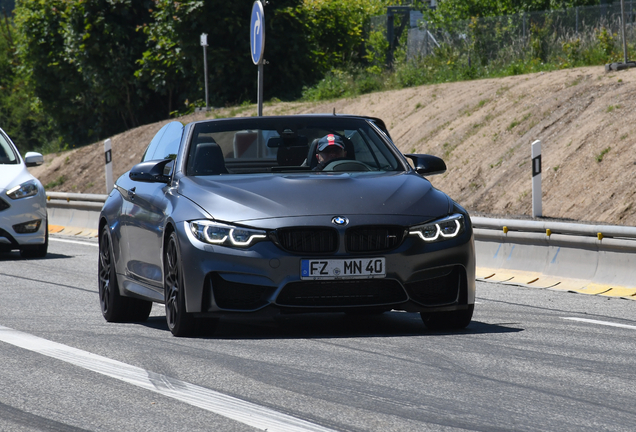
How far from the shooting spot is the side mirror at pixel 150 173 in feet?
26.4

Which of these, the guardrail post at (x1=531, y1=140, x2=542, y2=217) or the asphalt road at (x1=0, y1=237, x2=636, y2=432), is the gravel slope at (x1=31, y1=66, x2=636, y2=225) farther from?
the asphalt road at (x1=0, y1=237, x2=636, y2=432)

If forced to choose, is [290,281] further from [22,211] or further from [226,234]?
[22,211]

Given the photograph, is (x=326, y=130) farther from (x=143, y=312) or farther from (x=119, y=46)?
(x=119, y=46)

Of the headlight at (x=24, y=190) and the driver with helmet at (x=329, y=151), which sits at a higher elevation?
the driver with helmet at (x=329, y=151)

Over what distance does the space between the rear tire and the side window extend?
220cm

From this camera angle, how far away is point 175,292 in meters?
7.45

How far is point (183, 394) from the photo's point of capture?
18.0 ft

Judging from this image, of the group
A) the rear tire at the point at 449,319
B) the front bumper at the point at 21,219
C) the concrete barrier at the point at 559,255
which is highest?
the rear tire at the point at 449,319

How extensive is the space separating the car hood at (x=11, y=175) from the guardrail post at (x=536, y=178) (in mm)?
6435

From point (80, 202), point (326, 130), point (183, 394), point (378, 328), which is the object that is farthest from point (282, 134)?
point (80, 202)

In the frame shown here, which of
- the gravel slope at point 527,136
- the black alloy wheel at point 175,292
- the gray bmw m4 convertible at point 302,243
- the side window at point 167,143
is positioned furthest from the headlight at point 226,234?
the gravel slope at point 527,136

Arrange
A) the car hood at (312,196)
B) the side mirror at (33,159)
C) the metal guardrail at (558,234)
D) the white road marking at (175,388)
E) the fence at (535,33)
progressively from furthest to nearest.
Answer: the fence at (535,33), the side mirror at (33,159), the metal guardrail at (558,234), the car hood at (312,196), the white road marking at (175,388)

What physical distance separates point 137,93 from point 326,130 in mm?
32837

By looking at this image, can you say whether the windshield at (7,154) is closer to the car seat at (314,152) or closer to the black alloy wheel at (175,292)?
the car seat at (314,152)
